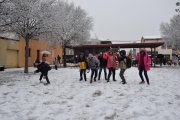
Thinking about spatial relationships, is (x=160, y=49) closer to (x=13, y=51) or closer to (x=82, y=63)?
(x=13, y=51)

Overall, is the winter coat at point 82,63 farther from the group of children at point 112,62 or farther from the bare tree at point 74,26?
the bare tree at point 74,26

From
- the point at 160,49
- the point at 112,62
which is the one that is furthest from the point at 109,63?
the point at 160,49

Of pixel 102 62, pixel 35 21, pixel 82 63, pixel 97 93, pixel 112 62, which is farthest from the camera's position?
pixel 35 21

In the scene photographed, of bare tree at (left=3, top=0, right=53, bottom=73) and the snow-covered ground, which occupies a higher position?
bare tree at (left=3, top=0, right=53, bottom=73)

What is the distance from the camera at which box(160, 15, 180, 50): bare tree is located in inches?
1848

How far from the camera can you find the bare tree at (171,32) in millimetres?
46950

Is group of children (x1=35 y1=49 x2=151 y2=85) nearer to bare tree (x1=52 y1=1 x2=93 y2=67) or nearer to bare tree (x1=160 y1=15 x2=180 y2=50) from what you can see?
bare tree (x1=52 y1=1 x2=93 y2=67)

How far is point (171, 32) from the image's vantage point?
51188mm

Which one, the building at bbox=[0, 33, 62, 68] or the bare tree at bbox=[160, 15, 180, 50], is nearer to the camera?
the building at bbox=[0, 33, 62, 68]

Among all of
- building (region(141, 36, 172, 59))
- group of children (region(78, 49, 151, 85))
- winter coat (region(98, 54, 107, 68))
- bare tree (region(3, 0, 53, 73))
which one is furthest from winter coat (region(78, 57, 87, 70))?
building (region(141, 36, 172, 59))

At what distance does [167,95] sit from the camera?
1048 centimetres

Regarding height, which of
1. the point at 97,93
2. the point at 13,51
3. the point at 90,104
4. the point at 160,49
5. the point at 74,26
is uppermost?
the point at 74,26

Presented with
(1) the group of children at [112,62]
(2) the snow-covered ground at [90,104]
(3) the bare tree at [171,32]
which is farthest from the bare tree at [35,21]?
(3) the bare tree at [171,32]

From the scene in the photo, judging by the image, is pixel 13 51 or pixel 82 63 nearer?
pixel 82 63
